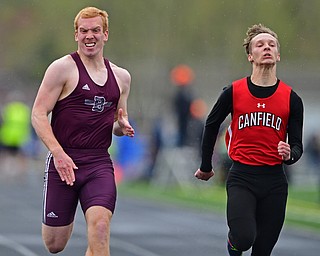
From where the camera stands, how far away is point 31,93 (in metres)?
59.6

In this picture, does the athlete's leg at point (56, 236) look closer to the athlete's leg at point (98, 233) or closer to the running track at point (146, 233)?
the athlete's leg at point (98, 233)

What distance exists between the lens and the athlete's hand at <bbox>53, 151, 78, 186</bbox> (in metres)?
8.72

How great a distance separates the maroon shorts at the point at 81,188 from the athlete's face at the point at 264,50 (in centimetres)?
133

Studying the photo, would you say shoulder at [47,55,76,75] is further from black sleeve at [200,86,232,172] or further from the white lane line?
the white lane line

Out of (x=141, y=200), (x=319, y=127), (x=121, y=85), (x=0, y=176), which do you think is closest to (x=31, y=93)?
(x=319, y=127)

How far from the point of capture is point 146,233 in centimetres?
1576

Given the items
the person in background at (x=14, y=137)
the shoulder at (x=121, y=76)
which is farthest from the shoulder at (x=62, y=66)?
the person in background at (x=14, y=137)

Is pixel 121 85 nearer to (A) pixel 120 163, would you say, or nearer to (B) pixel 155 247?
(B) pixel 155 247

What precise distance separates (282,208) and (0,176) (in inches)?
944

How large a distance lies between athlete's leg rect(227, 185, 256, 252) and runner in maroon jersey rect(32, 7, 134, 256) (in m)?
0.87

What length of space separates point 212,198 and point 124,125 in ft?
48.5

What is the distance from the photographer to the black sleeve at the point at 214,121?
8898mm

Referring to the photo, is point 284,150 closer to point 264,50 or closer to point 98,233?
point 264,50

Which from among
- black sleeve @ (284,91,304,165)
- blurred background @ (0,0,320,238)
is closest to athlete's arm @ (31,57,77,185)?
black sleeve @ (284,91,304,165)
